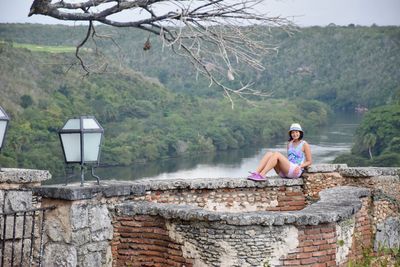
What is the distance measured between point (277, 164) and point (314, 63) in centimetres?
2265

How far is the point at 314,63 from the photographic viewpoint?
31516 millimetres

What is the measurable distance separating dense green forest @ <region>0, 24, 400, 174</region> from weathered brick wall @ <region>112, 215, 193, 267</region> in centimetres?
1223

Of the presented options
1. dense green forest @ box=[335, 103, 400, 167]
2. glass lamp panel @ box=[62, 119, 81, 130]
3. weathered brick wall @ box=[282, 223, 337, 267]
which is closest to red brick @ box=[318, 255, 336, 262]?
weathered brick wall @ box=[282, 223, 337, 267]

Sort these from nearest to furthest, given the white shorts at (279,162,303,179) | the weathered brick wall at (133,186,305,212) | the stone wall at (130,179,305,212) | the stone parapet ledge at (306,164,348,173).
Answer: the stone wall at (130,179,305,212)
the weathered brick wall at (133,186,305,212)
the white shorts at (279,162,303,179)
the stone parapet ledge at (306,164,348,173)

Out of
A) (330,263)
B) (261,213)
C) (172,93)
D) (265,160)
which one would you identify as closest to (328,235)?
(330,263)

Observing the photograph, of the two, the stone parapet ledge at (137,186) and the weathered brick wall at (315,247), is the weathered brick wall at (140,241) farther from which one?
the weathered brick wall at (315,247)

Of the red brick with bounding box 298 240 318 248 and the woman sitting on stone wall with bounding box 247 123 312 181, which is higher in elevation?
the woman sitting on stone wall with bounding box 247 123 312 181

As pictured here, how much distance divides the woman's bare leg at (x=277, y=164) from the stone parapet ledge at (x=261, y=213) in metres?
1.27

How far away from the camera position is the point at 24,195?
7711 mm

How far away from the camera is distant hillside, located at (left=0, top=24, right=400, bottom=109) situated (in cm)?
2770

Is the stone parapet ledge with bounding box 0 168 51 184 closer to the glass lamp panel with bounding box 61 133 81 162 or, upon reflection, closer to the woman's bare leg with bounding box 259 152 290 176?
the glass lamp panel with bounding box 61 133 81 162

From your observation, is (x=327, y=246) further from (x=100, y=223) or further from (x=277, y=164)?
(x=277, y=164)

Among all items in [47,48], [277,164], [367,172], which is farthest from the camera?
[47,48]

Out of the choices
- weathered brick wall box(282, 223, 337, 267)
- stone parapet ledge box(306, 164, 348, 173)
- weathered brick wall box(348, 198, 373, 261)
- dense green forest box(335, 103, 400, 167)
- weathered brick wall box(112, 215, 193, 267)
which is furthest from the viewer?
dense green forest box(335, 103, 400, 167)
